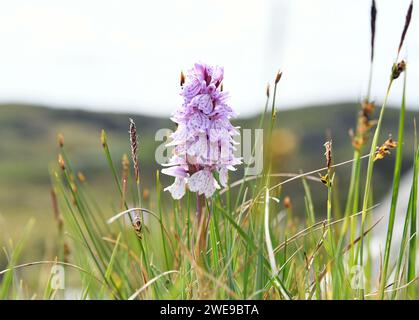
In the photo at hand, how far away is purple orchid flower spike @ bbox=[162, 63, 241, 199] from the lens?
2797mm

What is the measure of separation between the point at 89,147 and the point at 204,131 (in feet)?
274

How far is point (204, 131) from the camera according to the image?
2762 mm

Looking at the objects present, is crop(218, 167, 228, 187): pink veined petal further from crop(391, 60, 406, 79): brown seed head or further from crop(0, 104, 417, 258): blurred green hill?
crop(0, 104, 417, 258): blurred green hill

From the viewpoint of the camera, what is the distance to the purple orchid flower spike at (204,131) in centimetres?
280

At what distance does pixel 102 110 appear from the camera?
9850cm

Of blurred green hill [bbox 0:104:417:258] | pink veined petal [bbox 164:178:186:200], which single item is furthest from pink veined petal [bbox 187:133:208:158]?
blurred green hill [bbox 0:104:417:258]

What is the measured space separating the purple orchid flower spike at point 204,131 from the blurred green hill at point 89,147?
Result: 49344 millimetres

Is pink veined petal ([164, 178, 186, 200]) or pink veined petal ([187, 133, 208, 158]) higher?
pink veined petal ([187, 133, 208, 158])

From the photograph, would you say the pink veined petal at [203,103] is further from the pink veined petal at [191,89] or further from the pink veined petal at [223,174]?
the pink veined petal at [223,174]

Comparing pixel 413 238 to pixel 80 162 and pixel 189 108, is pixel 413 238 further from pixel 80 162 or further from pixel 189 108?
pixel 80 162

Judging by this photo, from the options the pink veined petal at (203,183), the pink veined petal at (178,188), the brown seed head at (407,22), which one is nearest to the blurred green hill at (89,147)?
the pink veined petal at (178,188)

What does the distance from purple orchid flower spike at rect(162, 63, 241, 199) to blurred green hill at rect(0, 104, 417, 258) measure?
1943 inches
